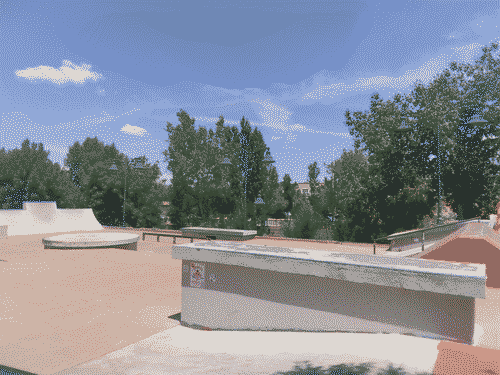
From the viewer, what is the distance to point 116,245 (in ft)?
A: 47.8

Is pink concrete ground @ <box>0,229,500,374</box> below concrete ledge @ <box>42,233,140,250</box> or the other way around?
below

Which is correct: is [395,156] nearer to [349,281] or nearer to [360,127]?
[360,127]

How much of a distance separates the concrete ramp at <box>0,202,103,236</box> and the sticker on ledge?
18644mm

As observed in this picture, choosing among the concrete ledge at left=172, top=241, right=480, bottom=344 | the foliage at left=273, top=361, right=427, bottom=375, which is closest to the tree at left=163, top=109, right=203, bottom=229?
the concrete ledge at left=172, top=241, right=480, bottom=344

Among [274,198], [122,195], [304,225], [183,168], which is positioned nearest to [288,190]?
[274,198]

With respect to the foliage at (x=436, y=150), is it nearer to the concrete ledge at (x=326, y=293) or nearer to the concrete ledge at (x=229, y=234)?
the concrete ledge at (x=229, y=234)

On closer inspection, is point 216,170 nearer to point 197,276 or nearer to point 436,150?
point 436,150

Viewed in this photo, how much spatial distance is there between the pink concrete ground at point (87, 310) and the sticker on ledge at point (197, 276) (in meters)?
0.80

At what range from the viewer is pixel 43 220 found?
71.9ft

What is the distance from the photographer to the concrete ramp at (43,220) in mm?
20172

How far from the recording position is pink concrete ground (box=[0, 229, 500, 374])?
14.8ft

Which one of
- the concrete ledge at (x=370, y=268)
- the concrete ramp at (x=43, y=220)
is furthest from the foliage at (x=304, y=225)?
the concrete ledge at (x=370, y=268)

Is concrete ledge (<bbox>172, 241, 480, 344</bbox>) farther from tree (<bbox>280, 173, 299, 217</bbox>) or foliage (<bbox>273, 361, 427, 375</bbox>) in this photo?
tree (<bbox>280, 173, 299, 217</bbox>)

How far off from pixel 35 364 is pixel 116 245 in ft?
35.1
